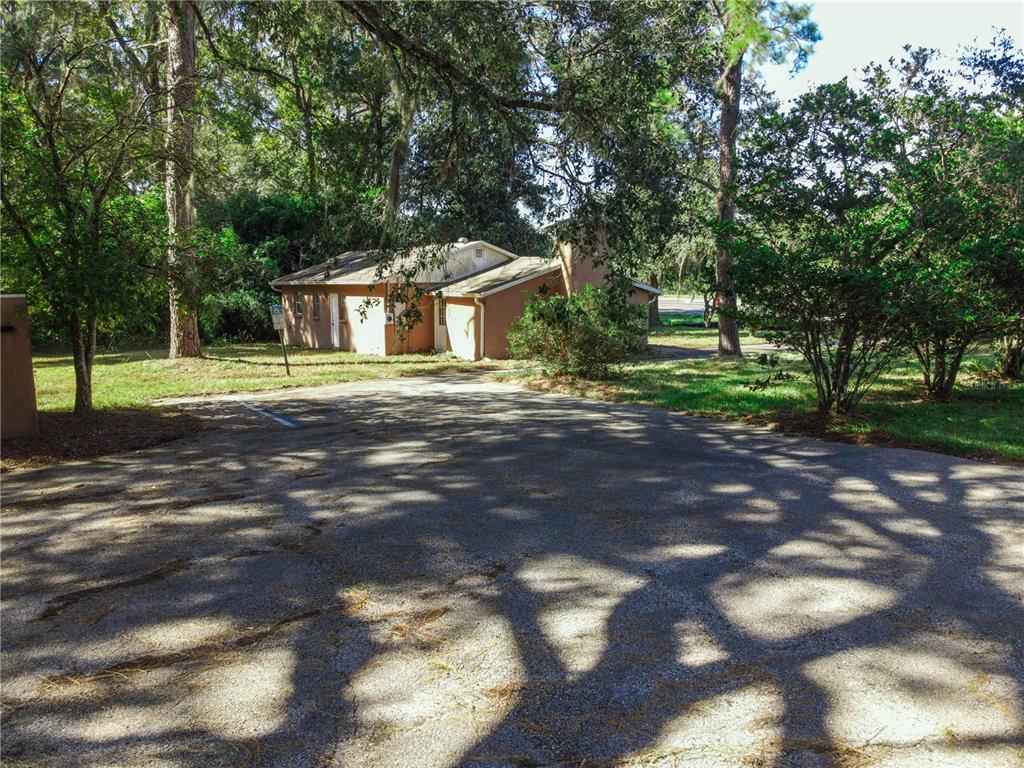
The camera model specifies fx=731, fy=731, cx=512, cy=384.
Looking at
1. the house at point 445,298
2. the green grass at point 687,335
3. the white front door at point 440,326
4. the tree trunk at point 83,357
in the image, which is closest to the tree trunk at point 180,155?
the tree trunk at point 83,357

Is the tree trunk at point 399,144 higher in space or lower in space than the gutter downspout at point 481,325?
higher

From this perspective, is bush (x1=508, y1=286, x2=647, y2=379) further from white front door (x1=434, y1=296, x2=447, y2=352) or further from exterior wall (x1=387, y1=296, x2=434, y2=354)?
exterior wall (x1=387, y1=296, x2=434, y2=354)

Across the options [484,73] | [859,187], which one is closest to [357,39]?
[484,73]

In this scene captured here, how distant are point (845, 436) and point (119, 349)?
1085 inches

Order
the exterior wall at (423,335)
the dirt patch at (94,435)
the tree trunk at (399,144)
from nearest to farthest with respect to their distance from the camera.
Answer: the dirt patch at (94,435), the tree trunk at (399,144), the exterior wall at (423,335)

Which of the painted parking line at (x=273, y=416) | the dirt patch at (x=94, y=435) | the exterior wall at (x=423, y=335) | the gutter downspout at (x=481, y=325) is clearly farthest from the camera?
the exterior wall at (x=423, y=335)

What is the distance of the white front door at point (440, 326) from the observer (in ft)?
83.9

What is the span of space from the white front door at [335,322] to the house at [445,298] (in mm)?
19

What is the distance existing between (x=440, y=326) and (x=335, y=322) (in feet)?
14.7

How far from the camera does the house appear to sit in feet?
76.3

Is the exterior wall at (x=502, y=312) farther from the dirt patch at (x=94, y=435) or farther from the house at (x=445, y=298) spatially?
the dirt patch at (x=94, y=435)

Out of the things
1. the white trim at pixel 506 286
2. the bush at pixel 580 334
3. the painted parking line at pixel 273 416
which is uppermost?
the white trim at pixel 506 286

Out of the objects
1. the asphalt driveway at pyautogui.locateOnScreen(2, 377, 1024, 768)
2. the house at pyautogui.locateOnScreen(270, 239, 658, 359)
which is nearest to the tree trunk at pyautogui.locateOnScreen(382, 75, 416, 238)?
the asphalt driveway at pyautogui.locateOnScreen(2, 377, 1024, 768)

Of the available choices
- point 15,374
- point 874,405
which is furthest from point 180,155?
point 874,405
